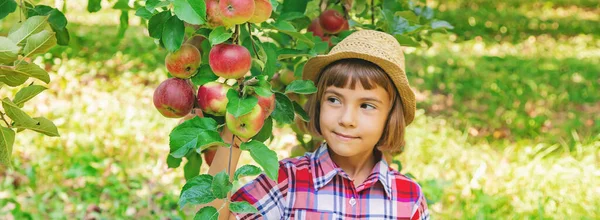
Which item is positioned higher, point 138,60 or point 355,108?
point 355,108

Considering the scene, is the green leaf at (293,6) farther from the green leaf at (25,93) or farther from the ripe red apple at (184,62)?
the green leaf at (25,93)

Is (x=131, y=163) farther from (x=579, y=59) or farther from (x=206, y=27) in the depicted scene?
(x=579, y=59)

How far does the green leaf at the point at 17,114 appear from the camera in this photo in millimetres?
901

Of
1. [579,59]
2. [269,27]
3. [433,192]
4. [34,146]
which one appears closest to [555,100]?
[579,59]

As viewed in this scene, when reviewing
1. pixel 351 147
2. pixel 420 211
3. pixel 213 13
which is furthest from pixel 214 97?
pixel 420 211

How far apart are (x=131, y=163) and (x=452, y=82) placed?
10.1ft

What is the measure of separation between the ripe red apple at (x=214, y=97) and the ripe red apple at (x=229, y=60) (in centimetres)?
3

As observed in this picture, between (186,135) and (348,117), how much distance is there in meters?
0.39

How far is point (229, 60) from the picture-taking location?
2.93 ft

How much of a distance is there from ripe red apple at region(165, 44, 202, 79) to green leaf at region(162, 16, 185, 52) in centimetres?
3

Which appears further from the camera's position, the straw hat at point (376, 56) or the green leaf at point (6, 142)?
the straw hat at point (376, 56)

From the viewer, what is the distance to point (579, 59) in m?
6.46

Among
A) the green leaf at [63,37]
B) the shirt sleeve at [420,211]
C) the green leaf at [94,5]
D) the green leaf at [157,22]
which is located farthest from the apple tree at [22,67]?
the shirt sleeve at [420,211]

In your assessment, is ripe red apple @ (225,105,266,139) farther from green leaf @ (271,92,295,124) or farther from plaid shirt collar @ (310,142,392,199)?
plaid shirt collar @ (310,142,392,199)
